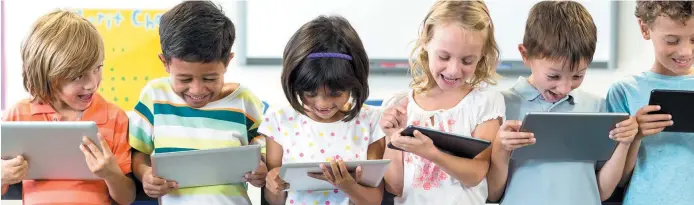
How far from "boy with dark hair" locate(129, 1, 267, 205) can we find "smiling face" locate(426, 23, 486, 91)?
0.51 metres

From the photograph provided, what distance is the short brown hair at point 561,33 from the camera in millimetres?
1996

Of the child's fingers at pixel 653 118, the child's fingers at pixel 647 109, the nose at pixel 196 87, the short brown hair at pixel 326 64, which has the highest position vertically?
the short brown hair at pixel 326 64

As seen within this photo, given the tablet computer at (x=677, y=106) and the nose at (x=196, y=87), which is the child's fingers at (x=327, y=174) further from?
the tablet computer at (x=677, y=106)

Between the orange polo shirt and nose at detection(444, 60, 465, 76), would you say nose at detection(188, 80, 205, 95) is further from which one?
nose at detection(444, 60, 465, 76)

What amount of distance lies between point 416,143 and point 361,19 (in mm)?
2647

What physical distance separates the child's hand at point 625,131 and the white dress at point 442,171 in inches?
11.3

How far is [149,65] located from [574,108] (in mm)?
2772

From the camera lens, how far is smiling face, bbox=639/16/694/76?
81.3 inches

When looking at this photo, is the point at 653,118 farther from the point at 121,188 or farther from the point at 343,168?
the point at 121,188

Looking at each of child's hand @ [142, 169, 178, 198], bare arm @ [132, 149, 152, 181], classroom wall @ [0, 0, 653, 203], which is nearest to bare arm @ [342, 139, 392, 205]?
child's hand @ [142, 169, 178, 198]

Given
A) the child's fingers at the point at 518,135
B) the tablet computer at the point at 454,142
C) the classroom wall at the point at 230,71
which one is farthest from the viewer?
the classroom wall at the point at 230,71

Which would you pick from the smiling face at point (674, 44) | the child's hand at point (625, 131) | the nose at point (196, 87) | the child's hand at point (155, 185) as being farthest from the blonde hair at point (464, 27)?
the child's hand at point (155, 185)

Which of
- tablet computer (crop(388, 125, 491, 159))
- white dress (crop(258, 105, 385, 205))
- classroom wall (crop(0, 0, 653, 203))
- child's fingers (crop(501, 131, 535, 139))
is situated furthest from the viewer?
classroom wall (crop(0, 0, 653, 203))

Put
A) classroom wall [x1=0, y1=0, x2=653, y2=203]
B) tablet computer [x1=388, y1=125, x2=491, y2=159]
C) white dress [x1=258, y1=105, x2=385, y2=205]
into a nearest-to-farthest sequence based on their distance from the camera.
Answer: tablet computer [x1=388, y1=125, x2=491, y2=159], white dress [x1=258, y1=105, x2=385, y2=205], classroom wall [x1=0, y1=0, x2=653, y2=203]
